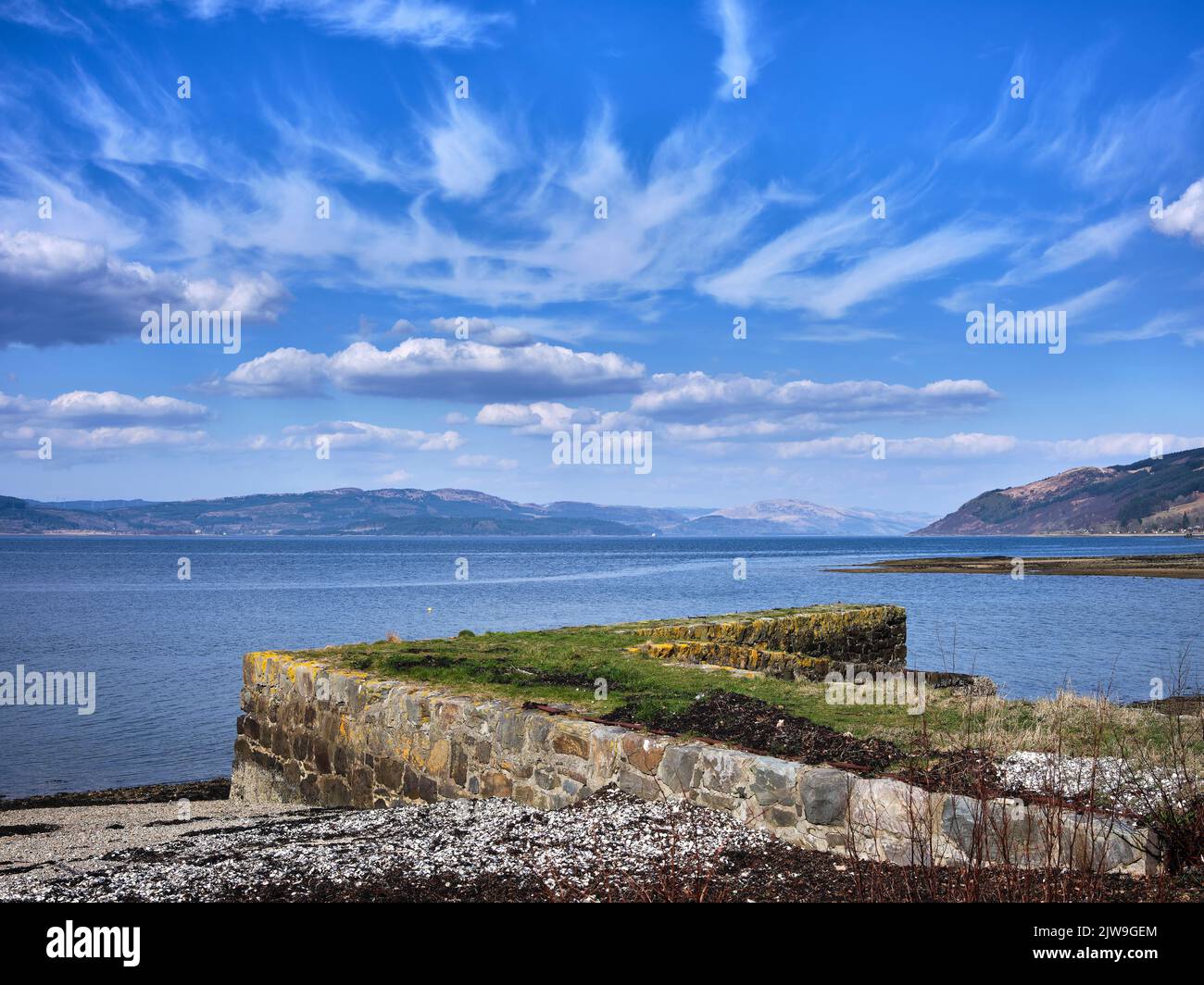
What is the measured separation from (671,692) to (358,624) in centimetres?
3036

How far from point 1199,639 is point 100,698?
31421 mm

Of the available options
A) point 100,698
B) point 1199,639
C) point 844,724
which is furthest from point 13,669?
point 1199,639

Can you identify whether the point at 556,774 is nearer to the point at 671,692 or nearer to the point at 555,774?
the point at 555,774

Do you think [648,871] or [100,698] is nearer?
[648,871]

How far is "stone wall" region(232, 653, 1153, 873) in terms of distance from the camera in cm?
532

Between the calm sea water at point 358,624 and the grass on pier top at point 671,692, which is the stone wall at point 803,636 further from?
the calm sea water at point 358,624

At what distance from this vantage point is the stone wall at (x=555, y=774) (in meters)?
5.32

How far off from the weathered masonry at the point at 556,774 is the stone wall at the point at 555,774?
1cm

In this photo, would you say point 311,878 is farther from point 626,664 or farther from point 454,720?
point 626,664

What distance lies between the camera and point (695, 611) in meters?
40.7

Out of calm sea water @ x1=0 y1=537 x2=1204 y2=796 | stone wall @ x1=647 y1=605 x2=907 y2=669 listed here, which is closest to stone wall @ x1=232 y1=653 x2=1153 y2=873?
calm sea water @ x1=0 y1=537 x2=1204 y2=796

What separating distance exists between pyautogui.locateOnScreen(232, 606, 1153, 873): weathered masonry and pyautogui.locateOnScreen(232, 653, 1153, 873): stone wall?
0.04ft

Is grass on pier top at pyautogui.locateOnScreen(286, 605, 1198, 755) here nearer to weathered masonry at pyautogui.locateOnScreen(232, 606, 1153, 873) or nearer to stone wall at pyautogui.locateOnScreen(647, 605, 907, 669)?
weathered masonry at pyautogui.locateOnScreen(232, 606, 1153, 873)

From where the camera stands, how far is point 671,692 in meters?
9.57
